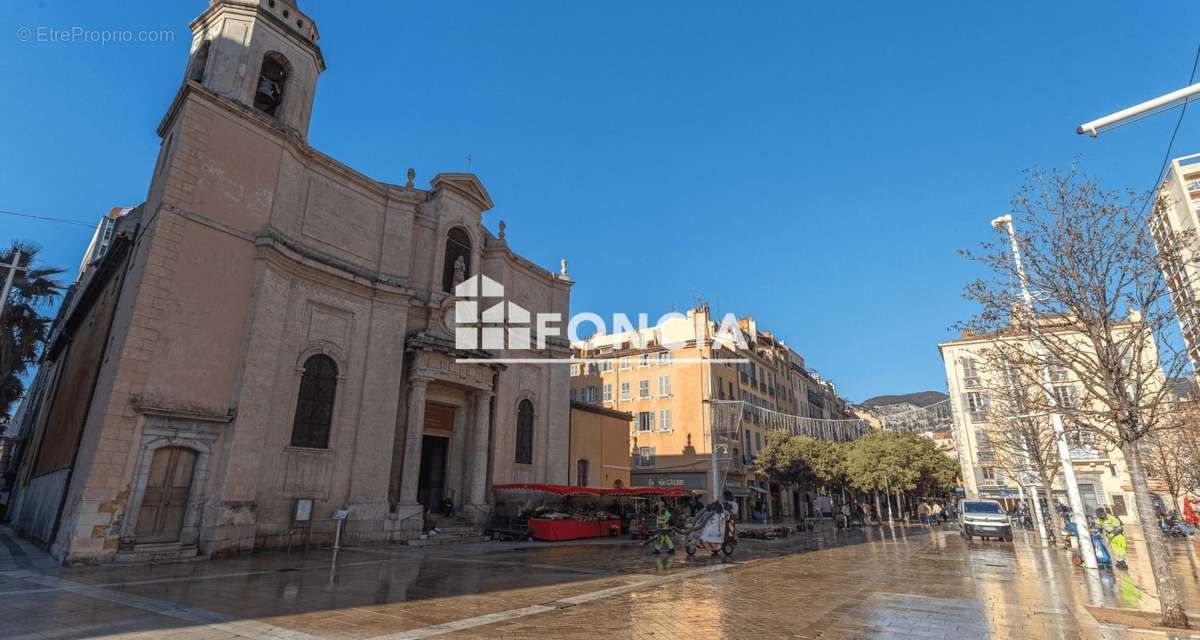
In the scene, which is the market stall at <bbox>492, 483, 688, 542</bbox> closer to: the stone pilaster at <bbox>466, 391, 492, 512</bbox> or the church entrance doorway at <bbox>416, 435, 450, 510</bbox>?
the stone pilaster at <bbox>466, 391, 492, 512</bbox>

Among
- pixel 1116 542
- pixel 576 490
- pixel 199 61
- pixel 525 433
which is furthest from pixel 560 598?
pixel 199 61

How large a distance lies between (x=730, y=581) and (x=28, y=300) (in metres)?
31.2

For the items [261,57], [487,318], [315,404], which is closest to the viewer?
[315,404]

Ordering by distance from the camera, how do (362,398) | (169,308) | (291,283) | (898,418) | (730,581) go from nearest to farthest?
(730,581), (169,308), (291,283), (362,398), (898,418)

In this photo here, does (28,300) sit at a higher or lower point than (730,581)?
higher

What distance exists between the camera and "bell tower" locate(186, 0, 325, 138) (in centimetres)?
1936

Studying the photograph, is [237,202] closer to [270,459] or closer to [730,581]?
[270,459]

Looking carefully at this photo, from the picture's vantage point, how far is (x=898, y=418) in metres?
57.1

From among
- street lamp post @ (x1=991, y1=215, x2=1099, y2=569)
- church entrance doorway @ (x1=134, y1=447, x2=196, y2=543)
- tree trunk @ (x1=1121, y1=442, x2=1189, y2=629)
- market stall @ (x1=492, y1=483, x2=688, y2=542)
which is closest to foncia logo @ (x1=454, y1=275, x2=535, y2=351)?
market stall @ (x1=492, y1=483, x2=688, y2=542)

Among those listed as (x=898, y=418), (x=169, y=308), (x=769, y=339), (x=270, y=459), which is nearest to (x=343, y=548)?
(x=270, y=459)

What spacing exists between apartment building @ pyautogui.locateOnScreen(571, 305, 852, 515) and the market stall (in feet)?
50.2

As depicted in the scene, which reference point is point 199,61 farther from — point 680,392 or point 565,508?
point 680,392

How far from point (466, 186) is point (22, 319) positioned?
20031 millimetres

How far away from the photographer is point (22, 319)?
2570 cm
